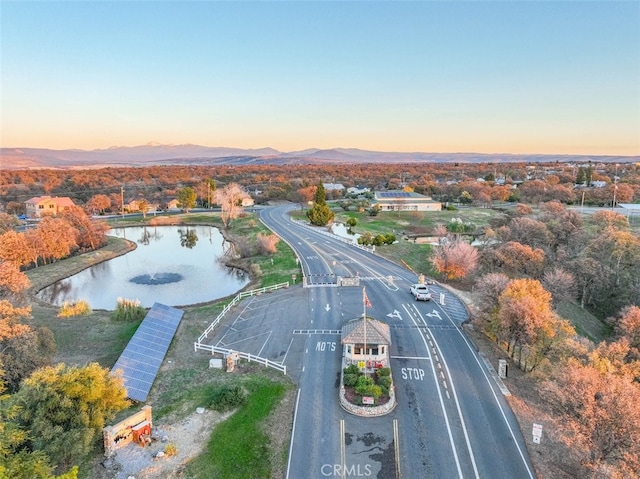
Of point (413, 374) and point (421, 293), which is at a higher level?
point (421, 293)

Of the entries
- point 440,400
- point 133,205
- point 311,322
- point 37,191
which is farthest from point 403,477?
point 37,191

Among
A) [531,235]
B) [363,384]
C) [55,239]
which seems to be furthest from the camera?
[55,239]

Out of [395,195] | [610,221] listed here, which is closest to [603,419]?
[610,221]

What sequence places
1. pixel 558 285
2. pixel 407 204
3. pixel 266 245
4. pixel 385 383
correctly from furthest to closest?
pixel 407 204, pixel 266 245, pixel 558 285, pixel 385 383

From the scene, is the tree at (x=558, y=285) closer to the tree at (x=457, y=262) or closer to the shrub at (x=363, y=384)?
the tree at (x=457, y=262)

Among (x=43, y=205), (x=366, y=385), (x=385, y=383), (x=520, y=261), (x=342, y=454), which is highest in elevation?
(x=43, y=205)

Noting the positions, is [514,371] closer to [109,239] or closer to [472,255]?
[472,255]

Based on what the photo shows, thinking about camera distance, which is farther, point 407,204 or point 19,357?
point 407,204

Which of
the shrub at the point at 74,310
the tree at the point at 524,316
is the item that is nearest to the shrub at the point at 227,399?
the tree at the point at 524,316

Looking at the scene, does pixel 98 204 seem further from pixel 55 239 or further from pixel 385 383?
pixel 385 383
